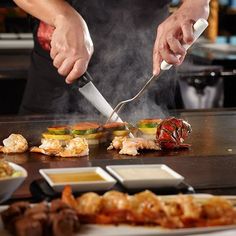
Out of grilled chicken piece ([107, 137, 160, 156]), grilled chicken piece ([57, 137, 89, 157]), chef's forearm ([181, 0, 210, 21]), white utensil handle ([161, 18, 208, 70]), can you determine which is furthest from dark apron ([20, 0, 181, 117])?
grilled chicken piece ([57, 137, 89, 157])

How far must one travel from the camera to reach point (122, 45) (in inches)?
156

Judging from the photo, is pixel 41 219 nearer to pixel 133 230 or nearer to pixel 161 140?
pixel 133 230

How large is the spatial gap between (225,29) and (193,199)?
6.89m

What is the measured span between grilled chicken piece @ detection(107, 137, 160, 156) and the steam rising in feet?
3.47

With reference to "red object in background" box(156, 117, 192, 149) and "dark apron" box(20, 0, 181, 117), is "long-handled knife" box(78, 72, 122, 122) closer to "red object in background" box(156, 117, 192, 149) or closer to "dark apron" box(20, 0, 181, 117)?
"red object in background" box(156, 117, 192, 149)

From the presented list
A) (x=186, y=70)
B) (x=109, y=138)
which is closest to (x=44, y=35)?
(x=109, y=138)

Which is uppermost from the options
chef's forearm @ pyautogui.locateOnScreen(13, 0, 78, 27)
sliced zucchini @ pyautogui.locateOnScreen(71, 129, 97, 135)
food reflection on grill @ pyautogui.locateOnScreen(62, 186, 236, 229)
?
chef's forearm @ pyautogui.locateOnScreen(13, 0, 78, 27)

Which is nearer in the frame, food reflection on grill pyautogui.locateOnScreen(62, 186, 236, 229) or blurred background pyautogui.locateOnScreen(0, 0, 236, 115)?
food reflection on grill pyautogui.locateOnScreen(62, 186, 236, 229)

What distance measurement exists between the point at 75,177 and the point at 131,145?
0.66 metres

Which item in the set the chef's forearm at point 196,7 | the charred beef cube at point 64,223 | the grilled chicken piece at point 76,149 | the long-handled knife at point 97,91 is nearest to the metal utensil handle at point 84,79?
the long-handled knife at point 97,91

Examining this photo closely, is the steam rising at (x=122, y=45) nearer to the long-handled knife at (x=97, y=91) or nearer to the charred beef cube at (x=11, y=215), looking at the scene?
the long-handled knife at (x=97, y=91)

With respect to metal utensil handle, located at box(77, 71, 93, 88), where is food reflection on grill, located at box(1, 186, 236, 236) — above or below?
above

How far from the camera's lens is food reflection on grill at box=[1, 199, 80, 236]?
1.58 meters

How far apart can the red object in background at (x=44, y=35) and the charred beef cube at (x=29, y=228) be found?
234 centimetres
